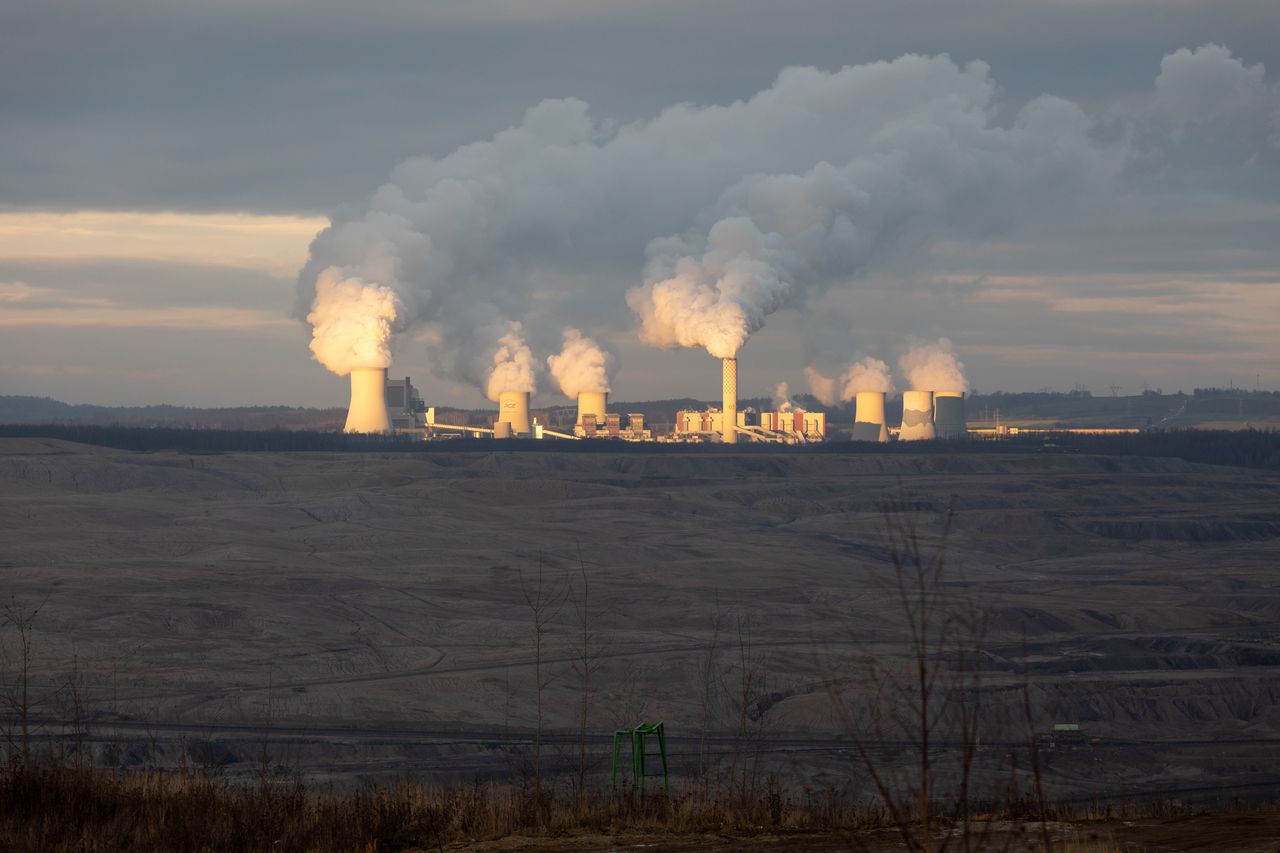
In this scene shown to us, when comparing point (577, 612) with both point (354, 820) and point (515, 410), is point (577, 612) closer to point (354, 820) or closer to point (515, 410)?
point (354, 820)

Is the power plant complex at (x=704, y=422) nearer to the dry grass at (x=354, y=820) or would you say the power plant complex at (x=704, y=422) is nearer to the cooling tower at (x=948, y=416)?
the cooling tower at (x=948, y=416)

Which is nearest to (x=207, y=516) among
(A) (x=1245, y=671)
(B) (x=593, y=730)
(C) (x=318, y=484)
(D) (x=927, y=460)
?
(C) (x=318, y=484)

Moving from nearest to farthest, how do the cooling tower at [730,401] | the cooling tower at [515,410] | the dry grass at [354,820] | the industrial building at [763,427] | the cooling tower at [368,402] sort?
the dry grass at [354,820], the cooling tower at [368,402], the cooling tower at [730,401], the cooling tower at [515,410], the industrial building at [763,427]

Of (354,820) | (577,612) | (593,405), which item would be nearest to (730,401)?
(593,405)

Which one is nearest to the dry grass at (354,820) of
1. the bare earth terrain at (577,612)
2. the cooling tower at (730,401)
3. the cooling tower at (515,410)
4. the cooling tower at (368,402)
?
the bare earth terrain at (577,612)

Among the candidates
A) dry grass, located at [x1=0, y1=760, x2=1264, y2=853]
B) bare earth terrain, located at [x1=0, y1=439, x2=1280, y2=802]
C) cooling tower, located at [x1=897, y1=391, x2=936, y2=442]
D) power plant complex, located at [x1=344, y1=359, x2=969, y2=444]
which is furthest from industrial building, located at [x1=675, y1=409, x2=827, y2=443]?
dry grass, located at [x1=0, y1=760, x2=1264, y2=853]

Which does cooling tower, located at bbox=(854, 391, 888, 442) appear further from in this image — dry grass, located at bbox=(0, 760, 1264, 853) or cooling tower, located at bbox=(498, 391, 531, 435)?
dry grass, located at bbox=(0, 760, 1264, 853)

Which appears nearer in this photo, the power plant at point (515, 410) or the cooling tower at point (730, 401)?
the cooling tower at point (730, 401)
